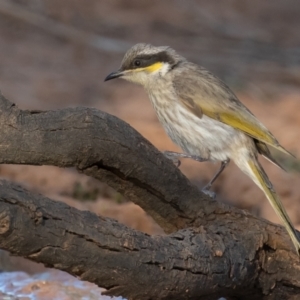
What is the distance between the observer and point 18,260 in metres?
7.13

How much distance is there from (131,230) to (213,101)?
2226mm

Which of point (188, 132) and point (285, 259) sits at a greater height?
point (188, 132)

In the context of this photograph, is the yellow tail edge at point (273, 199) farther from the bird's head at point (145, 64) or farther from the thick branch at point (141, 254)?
the bird's head at point (145, 64)

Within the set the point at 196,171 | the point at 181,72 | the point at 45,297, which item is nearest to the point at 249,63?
the point at 196,171

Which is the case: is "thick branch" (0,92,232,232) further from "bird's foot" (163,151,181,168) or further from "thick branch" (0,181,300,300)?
"bird's foot" (163,151,181,168)

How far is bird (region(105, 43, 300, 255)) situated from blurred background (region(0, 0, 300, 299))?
1.33 m

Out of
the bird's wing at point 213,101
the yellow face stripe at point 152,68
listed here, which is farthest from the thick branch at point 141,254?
the yellow face stripe at point 152,68

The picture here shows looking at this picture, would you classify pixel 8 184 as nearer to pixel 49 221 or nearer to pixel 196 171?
pixel 49 221

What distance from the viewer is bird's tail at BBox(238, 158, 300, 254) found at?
5.42m

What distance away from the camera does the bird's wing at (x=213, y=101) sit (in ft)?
20.5

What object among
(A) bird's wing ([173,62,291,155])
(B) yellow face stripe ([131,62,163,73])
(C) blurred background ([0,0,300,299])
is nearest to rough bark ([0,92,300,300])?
(A) bird's wing ([173,62,291,155])

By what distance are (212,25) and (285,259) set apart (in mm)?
10517

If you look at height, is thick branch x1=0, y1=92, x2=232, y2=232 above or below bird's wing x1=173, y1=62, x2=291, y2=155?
below

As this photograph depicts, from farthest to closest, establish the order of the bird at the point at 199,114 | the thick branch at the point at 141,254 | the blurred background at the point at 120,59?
the blurred background at the point at 120,59
the bird at the point at 199,114
the thick branch at the point at 141,254
